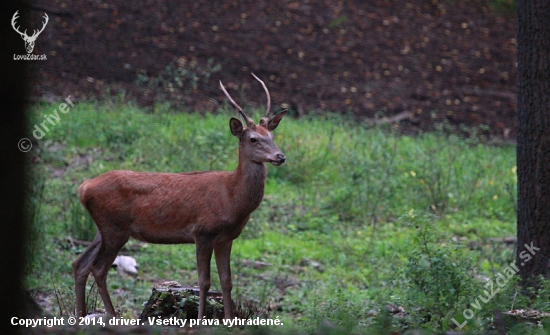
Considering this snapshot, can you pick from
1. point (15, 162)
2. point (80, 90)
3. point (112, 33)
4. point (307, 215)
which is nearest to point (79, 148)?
point (80, 90)

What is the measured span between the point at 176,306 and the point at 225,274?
1.94ft

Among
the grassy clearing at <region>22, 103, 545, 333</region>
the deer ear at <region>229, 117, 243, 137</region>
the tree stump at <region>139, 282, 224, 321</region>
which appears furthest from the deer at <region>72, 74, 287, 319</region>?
the grassy clearing at <region>22, 103, 545, 333</region>

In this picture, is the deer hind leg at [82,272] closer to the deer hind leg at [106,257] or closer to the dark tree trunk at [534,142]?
the deer hind leg at [106,257]

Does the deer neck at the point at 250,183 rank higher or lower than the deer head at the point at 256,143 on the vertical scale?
lower

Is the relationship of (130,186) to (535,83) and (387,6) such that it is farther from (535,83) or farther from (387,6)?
(387,6)

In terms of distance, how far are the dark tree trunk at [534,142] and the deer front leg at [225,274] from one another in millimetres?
3073

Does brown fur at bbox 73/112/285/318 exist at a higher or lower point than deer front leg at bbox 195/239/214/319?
higher

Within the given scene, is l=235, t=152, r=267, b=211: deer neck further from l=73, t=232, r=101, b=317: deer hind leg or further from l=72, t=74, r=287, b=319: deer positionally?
l=73, t=232, r=101, b=317: deer hind leg

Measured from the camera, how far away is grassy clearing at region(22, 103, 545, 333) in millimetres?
7809

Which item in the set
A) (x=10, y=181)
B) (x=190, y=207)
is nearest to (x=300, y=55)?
(x=190, y=207)

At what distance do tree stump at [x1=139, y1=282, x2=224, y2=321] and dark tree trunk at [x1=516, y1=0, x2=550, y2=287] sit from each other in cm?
310

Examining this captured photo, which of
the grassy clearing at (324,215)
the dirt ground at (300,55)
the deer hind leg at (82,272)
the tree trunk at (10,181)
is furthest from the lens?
the dirt ground at (300,55)

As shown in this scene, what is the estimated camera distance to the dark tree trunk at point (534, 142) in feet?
25.8

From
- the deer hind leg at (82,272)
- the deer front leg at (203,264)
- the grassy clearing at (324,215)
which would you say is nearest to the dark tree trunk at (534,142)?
the grassy clearing at (324,215)
